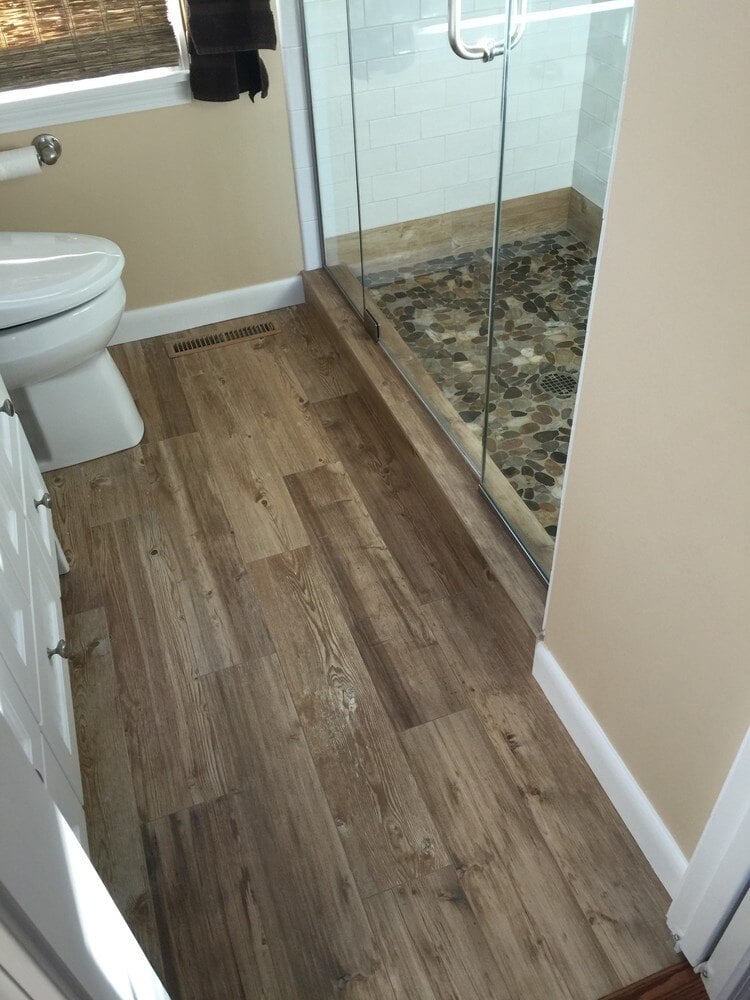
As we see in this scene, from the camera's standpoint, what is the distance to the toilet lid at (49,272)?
1.82m

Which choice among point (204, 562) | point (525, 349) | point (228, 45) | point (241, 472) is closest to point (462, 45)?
point (525, 349)

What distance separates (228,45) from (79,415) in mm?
1025

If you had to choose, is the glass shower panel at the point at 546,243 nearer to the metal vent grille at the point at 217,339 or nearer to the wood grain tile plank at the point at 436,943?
the wood grain tile plank at the point at 436,943

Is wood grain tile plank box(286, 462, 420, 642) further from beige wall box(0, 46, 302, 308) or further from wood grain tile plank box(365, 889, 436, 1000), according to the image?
beige wall box(0, 46, 302, 308)

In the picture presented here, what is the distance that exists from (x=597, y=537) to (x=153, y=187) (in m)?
1.77

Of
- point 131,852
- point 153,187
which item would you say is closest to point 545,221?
point 153,187

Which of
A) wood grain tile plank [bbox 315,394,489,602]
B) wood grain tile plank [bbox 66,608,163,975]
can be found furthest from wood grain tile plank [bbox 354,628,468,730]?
wood grain tile plank [bbox 66,608,163,975]

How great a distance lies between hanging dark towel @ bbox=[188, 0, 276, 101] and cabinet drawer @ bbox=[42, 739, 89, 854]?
174 centimetres

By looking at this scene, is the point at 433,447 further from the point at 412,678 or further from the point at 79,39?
the point at 79,39

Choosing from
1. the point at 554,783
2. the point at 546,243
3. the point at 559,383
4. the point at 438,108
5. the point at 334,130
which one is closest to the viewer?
the point at 554,783

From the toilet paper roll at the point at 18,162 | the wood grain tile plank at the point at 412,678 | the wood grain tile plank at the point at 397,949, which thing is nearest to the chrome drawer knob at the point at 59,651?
the wood grain tile plank at the point at 412,678

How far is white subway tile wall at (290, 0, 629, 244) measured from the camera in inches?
59.6

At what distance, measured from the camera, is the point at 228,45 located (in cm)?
210

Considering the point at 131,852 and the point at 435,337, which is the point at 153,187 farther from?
the point at 131,852
